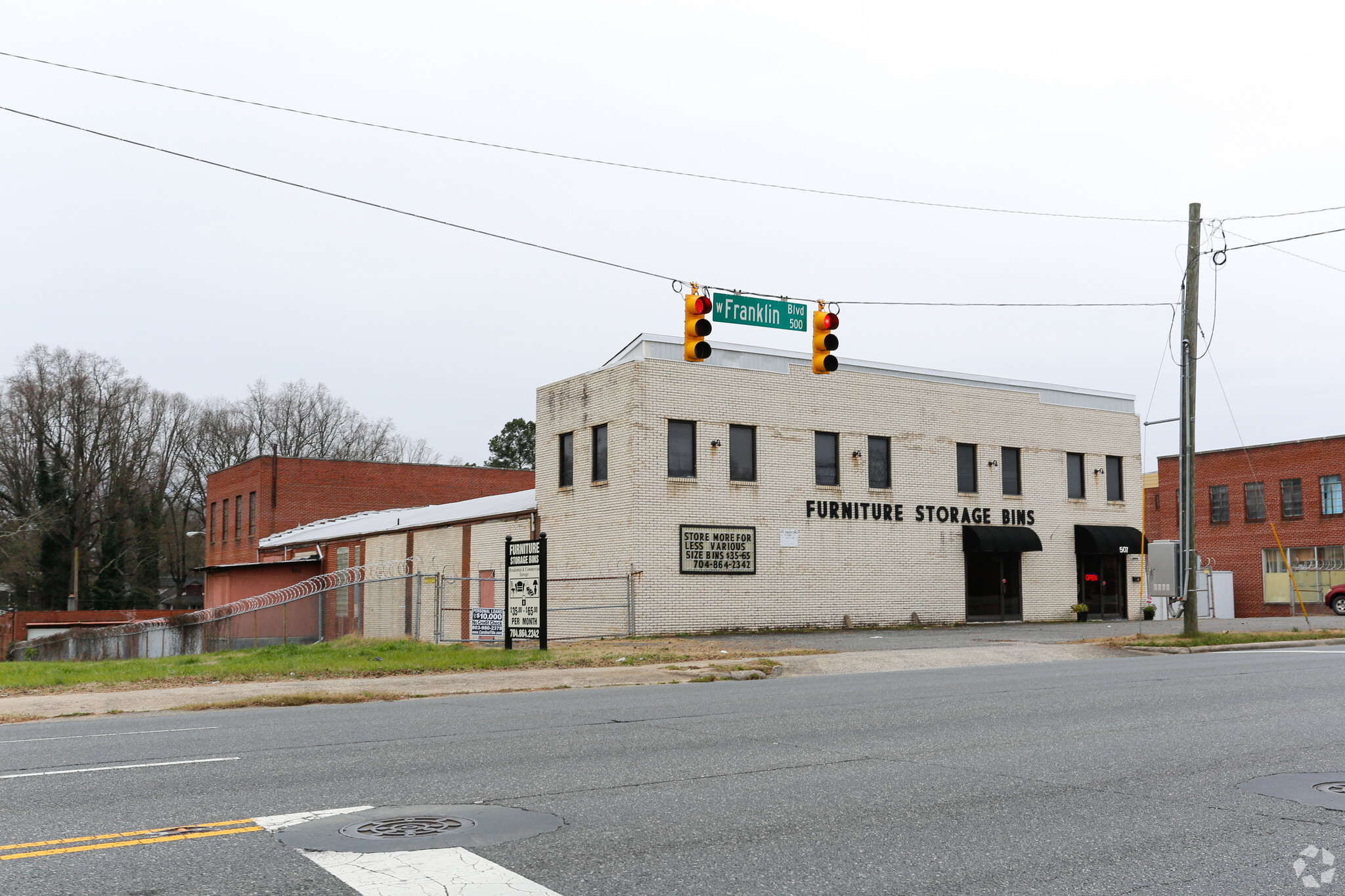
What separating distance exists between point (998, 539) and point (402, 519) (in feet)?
75.5

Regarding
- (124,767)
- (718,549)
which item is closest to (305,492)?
(718,549)

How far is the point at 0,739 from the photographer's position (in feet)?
36.3

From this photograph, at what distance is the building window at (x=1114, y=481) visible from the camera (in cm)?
3650

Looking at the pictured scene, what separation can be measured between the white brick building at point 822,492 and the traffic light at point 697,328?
10723mm

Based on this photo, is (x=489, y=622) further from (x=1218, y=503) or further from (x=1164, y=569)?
(x=1218, y=503)

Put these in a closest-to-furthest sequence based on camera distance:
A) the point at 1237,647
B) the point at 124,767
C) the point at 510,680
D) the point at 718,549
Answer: the point at 124,767, the point at 510,680, the point at 1237,647, the point at 718,549

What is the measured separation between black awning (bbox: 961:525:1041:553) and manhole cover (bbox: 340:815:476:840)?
91.1 feet

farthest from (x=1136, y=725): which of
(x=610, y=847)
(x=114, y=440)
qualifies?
(x=114, y=440)

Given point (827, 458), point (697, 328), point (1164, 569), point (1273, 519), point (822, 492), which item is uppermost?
point (697, 328)

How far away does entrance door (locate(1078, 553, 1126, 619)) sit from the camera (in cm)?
3556

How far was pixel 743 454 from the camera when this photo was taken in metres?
29.5

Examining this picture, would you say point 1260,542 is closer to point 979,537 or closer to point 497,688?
point 979,537

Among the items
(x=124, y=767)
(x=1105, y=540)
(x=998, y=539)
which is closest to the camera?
(x=124, y=767)

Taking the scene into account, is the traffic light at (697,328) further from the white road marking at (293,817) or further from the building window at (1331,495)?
the building window at (1331,495)
